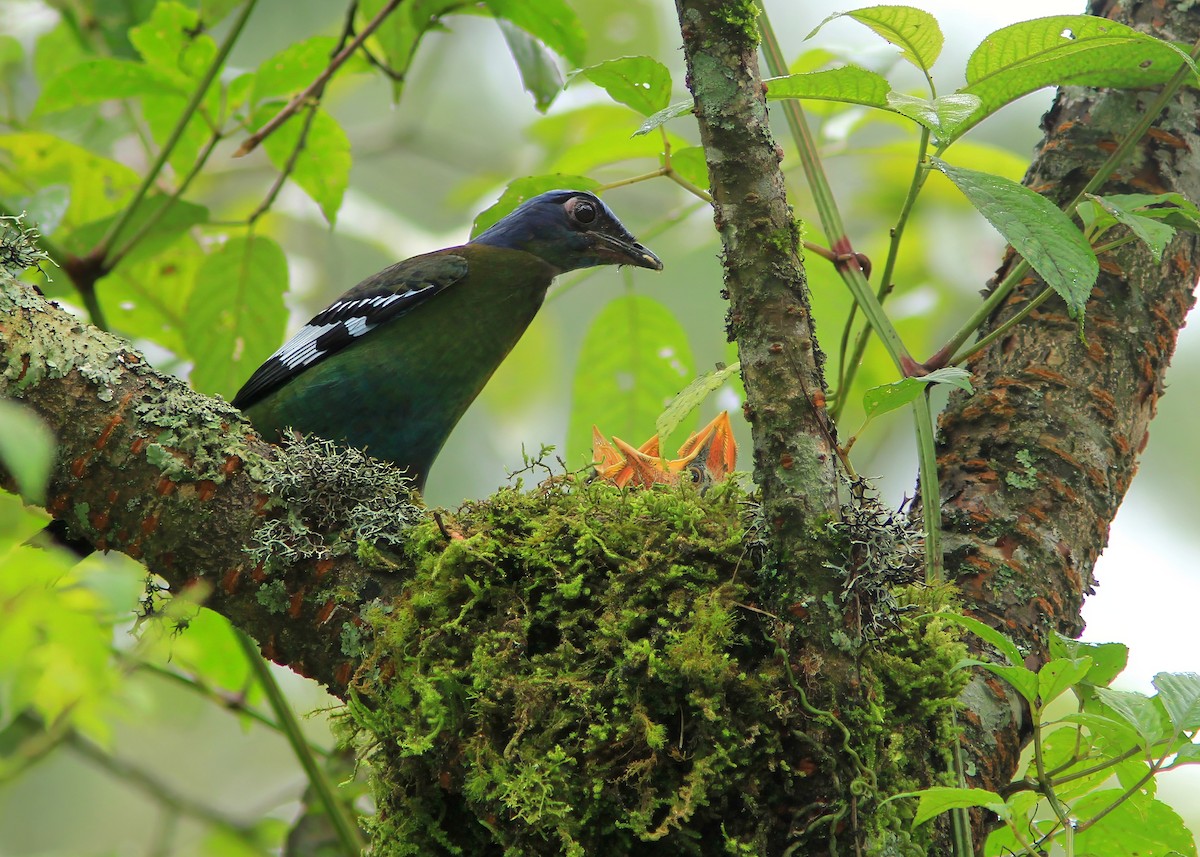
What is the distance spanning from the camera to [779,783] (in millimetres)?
1908

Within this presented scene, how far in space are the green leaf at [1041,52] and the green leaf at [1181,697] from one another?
993mm

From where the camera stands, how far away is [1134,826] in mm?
1959

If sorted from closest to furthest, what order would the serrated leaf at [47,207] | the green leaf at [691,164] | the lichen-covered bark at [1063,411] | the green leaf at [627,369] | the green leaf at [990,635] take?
1. the green leaf at [990,635]
2. the lichen-covered bark at [1063,411]
3. the green leaf at [691,164]
4. the serrated leaf at [47,207]
5. the green leaf at [627,369]

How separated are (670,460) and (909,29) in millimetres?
1515

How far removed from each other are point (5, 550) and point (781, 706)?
1359mm

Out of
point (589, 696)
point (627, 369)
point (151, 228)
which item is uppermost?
point (151, 228)

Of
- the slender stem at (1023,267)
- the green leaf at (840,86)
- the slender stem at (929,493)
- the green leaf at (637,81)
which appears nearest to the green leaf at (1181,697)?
the slender stem at (929,493)

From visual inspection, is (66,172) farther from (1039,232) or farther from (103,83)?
(1039,232)

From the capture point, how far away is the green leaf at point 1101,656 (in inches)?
69.9

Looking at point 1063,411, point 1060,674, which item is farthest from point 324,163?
point 1060,674

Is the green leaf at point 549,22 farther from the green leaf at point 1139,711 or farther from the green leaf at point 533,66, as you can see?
the green leaf at point 1139,711

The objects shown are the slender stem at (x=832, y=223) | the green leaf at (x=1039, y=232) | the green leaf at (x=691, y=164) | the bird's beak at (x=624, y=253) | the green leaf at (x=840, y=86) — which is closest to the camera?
the green leaf at (x=1039, y=232)

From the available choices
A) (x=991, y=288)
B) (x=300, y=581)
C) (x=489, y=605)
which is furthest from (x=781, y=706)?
(x=991, y=288)

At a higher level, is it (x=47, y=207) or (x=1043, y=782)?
(x=47, y=207)
